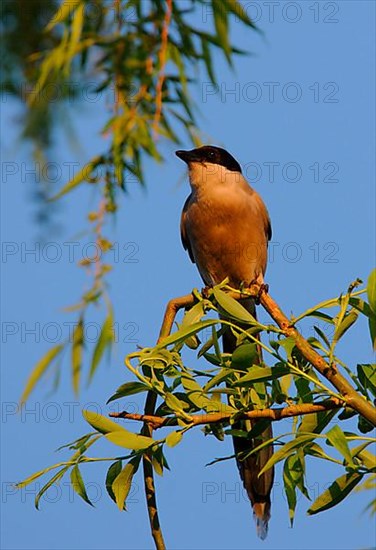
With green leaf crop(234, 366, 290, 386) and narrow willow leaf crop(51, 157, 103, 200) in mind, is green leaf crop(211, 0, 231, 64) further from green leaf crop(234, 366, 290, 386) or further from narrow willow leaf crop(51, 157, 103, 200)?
green leaf crop(234, 366, 290, 386)

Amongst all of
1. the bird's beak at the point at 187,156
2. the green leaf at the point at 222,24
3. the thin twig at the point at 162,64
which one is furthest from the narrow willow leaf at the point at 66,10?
the bird's beak at the point at 187,156

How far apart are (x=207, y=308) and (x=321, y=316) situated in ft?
0.67

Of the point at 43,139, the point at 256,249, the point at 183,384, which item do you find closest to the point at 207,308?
the point at 183,384

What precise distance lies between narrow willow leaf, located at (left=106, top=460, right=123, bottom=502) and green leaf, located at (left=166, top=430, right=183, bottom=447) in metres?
0.14

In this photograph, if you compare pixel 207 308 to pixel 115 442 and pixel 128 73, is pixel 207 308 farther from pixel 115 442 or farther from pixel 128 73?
pixel 128 73

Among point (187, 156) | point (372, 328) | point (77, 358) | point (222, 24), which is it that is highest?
point (222, 24)

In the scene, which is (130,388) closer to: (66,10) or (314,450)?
(314,450)

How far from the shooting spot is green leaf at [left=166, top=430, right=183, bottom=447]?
4.66 ft

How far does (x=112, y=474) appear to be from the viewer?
1544 millimetres

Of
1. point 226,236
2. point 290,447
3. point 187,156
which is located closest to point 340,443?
point 290,447

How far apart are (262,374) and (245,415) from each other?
0.06 metres

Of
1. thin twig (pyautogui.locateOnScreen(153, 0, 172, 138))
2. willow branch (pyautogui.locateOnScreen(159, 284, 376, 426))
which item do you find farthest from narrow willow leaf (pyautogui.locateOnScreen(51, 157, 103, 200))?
willow branch (pyautogui.locateOnScreen(159, 284, 376, 426))

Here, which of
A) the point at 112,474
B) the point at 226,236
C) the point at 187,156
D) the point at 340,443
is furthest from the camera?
the point at 187,156

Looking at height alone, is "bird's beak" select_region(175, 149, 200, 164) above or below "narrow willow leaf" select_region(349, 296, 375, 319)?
above
